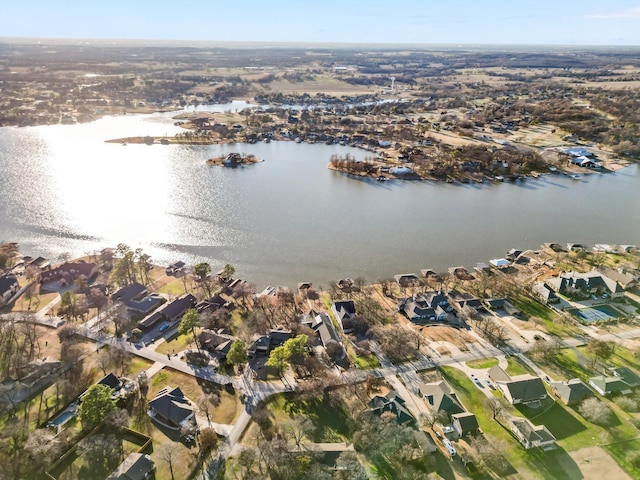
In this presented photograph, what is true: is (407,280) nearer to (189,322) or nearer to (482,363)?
(482,363)

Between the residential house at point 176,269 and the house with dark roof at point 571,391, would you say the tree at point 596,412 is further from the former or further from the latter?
the residential house at point 176,269

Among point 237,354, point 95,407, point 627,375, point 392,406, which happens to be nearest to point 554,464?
point 392,406

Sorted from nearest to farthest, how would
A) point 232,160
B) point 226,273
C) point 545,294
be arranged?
point 545,294 → point 226,273 → point 232,160

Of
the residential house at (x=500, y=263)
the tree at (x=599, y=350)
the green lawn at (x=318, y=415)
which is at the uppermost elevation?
the tree at (x=599, y=350)

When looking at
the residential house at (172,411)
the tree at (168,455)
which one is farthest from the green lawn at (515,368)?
the tree at (168,455)

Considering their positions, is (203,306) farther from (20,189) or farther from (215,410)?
(20,189)

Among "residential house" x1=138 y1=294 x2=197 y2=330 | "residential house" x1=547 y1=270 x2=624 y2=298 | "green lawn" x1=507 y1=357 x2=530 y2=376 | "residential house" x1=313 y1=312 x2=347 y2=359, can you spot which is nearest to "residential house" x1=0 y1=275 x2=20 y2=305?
"residential house" x1=138 y1=294 x2=197 y2=330

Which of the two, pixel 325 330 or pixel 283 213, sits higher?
pixel 325 330

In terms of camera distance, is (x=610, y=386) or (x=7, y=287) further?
(x=7, y=287)
